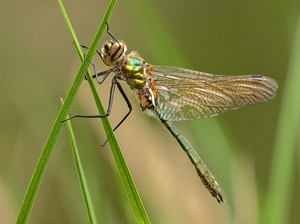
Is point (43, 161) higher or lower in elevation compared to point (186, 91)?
lower

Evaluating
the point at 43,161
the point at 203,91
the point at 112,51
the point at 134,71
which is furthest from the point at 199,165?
the point at 43,161

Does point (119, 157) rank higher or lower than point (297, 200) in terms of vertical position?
lower

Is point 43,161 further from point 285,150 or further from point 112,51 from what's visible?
point 112,51

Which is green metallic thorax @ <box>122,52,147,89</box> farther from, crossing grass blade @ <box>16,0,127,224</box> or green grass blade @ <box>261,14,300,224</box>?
crossing grass blade @ <box>16,0,127,224</box>

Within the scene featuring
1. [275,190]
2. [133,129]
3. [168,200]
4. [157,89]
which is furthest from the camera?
[157,89]

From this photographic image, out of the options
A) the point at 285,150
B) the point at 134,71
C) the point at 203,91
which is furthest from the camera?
the point at 203,91

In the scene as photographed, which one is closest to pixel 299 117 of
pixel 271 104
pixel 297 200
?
pixel 297 200

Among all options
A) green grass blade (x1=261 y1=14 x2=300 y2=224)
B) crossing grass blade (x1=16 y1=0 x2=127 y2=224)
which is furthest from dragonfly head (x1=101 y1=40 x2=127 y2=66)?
crossing grass blade (x1=16 y1=0 x2=127 y2=224)

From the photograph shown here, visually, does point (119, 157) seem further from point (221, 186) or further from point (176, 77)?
point (176, 77)
